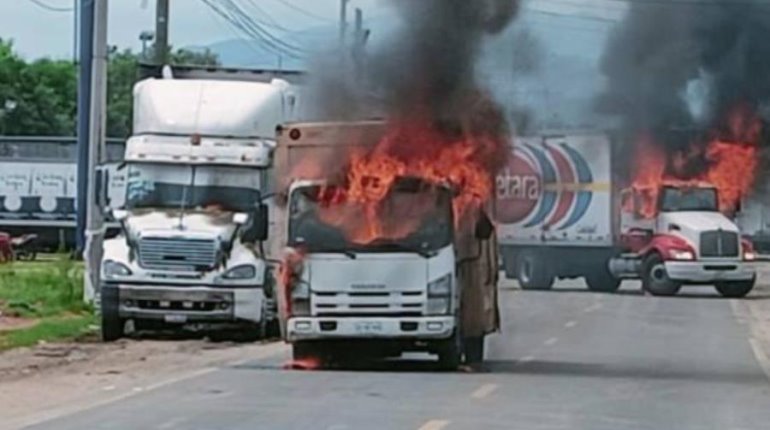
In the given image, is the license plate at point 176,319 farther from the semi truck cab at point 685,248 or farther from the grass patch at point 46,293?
the semi truck cab at point 685,248

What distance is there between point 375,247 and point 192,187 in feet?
27.0

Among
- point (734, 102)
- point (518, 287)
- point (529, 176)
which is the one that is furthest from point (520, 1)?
point (518, 287)

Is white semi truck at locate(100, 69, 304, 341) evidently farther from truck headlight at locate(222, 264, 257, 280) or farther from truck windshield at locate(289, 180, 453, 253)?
truck windshield at locate(289, 180, 453, 253)

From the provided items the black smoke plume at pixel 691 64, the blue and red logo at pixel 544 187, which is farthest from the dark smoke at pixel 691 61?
the blue and red logo at pixel 544 187

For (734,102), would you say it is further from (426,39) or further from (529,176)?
(529,176)

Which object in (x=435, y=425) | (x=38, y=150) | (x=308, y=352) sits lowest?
(x=435, y=425)

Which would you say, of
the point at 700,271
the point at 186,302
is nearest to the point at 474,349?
the point at 186,302

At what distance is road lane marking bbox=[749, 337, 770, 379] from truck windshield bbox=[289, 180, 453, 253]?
512 cm

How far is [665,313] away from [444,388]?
23531 mm

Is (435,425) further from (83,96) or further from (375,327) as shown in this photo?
(83,96)

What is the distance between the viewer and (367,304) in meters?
23.8

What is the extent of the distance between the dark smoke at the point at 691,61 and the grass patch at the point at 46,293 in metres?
15.7

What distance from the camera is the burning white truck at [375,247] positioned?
936 inches

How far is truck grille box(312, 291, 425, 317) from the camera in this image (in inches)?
935
